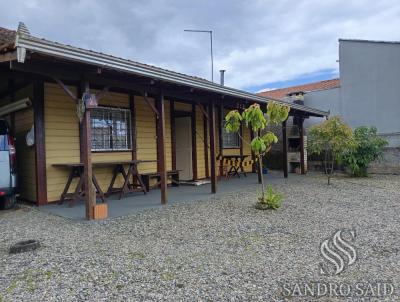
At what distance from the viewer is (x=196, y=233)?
467 cm

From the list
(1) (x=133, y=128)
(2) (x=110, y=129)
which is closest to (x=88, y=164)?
(2) (x=110, y=129)

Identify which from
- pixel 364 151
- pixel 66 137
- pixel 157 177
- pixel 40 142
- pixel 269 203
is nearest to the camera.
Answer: pixel 269 203

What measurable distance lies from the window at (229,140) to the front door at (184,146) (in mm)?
1670

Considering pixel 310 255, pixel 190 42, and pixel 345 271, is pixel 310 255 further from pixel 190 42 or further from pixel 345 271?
pixel 190 42

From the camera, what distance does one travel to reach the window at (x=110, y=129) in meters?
7.73

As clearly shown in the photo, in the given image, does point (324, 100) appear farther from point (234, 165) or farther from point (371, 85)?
point (234, 165)

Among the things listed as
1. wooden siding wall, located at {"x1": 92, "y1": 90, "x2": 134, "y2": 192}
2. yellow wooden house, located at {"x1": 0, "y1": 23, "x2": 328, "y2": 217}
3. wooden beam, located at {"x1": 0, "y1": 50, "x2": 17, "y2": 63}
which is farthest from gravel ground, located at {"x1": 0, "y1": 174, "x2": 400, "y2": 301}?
wooden beam, located at {"x1": 0, "y1": 50, "x2": 17, "y2": 63}

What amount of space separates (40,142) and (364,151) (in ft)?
34.1

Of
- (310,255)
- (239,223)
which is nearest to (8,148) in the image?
(239,223)

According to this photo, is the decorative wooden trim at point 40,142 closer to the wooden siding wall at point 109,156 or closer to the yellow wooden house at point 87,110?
the yellow wooden house at point 87,110

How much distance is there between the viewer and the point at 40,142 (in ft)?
21.7

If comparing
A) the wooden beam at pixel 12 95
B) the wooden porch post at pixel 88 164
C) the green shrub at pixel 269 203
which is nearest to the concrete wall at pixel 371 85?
the green shrub at pixel 269 203

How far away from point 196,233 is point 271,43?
12.5 metres

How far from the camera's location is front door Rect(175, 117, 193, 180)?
10.4m
